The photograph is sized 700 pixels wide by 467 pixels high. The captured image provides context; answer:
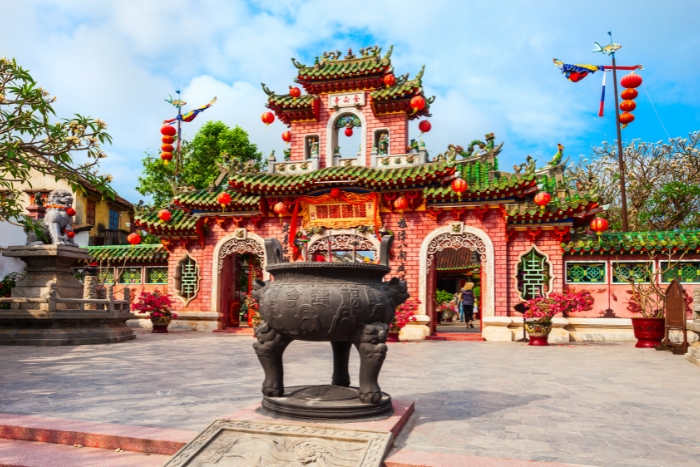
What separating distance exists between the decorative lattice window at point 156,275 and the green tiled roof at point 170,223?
67.8 inches

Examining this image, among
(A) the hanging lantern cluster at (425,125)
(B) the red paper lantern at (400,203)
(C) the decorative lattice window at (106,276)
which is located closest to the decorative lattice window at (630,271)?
(B) the red paper lantern at (400,203)

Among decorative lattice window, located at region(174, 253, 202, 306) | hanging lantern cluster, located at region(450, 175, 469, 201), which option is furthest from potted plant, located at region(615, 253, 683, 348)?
decorative lattice window, located at region(174, 253, 202, 306)

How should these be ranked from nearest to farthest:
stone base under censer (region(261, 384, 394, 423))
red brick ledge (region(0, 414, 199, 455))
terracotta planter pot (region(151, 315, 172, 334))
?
1. red brick ledge (region(0, 414, 199, 455))
2. stone base under censer (region(261, 384, 394, 423))
3. terracotta planter pot (region(151, 315, 172, 334))

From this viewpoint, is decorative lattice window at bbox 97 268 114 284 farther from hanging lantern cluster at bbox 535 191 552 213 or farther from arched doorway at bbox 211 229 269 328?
hanging lantern cluster at bbox 535 191 552 213

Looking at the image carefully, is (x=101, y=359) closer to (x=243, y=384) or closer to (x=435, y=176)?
(x=243, y=384)

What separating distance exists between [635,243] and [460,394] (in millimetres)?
10358

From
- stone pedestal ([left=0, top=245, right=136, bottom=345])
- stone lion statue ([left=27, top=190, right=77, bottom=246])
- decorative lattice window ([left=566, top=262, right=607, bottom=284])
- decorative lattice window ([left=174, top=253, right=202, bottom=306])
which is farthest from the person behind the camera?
A: decorative lattice window ([left=174, top=253, right=202, bottom=306])

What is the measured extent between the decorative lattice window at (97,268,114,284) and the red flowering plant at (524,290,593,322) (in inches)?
552

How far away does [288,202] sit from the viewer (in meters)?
16.1

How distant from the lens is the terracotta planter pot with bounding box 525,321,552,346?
12930 mm

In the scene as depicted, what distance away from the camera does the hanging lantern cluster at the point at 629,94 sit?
603 inches

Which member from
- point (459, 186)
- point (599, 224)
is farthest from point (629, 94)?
point (459, 186)

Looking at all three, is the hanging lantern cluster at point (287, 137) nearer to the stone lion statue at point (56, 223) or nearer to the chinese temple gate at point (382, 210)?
the chinese temple gate at point (382, 210)

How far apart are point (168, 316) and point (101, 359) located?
296 inches
